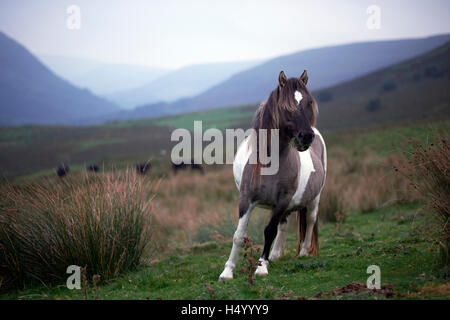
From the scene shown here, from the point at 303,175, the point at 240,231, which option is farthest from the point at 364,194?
the point at 240,231

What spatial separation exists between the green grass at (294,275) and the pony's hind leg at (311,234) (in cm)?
22

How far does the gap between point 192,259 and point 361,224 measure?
4.80m

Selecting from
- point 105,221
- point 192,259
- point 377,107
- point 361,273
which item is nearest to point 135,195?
point 105,221

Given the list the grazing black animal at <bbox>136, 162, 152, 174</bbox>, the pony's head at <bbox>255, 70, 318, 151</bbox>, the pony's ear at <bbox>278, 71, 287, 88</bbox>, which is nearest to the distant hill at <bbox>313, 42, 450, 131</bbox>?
the grazing black animal at <bbox>136, 162, 152, 174</bbox>

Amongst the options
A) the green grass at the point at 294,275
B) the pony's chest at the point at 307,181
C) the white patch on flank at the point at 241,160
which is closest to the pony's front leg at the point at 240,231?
the green grass at the point at 294,275

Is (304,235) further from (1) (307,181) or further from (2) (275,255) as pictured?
(1) (307,181)

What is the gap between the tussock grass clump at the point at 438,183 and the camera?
510cm

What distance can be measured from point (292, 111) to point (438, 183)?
208 cm

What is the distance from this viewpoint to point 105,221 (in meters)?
6.27

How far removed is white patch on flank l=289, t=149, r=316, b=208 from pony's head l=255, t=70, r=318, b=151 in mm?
813

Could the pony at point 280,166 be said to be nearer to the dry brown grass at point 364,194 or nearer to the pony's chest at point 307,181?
the pony's chest at point 307,181

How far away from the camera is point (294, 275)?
5.82 meters

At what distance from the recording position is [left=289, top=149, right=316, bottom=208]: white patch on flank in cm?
632
